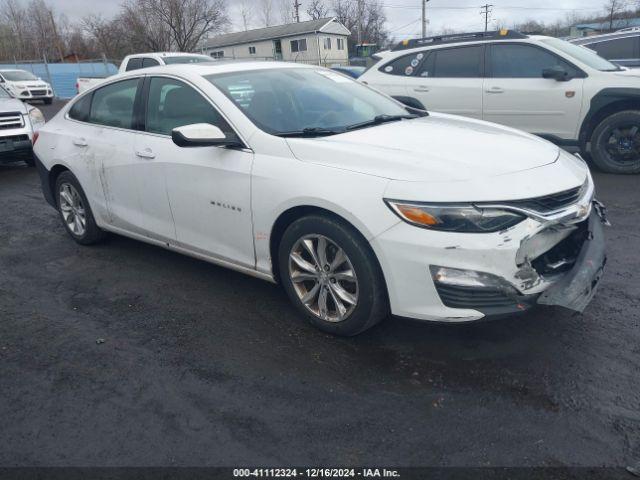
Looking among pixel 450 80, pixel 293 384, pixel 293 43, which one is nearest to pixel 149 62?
pixel 450 80

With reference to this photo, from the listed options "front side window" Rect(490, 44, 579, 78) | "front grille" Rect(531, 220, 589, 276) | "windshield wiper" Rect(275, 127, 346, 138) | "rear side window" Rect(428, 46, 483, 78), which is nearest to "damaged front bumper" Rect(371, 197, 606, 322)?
"front grille" Rect(531, 220, 589, 276)

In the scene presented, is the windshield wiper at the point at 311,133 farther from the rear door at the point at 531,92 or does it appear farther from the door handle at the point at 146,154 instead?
the rear door at the point at 531,92

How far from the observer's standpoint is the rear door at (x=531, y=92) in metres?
6.93

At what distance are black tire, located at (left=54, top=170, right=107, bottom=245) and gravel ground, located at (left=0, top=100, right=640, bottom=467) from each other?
1.02 m

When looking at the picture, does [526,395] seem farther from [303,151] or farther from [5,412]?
[5,412]

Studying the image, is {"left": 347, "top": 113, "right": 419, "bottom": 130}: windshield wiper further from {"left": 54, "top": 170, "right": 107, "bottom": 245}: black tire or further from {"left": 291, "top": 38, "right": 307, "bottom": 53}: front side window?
{"left": 291, "top": 38, "right": 307, "bottom": 53}: front side window

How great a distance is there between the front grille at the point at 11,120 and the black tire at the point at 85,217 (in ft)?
15.8

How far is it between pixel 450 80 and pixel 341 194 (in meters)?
5.51

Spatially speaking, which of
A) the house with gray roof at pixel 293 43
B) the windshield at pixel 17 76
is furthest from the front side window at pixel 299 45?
the windshield at pixel 17 76

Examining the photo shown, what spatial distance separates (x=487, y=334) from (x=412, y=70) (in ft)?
19.0

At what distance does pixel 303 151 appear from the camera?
3.22m

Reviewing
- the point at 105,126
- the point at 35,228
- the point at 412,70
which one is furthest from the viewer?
the point at 412,70

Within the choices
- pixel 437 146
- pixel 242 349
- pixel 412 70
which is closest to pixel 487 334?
pixel 437 146

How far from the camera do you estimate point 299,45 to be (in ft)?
161
